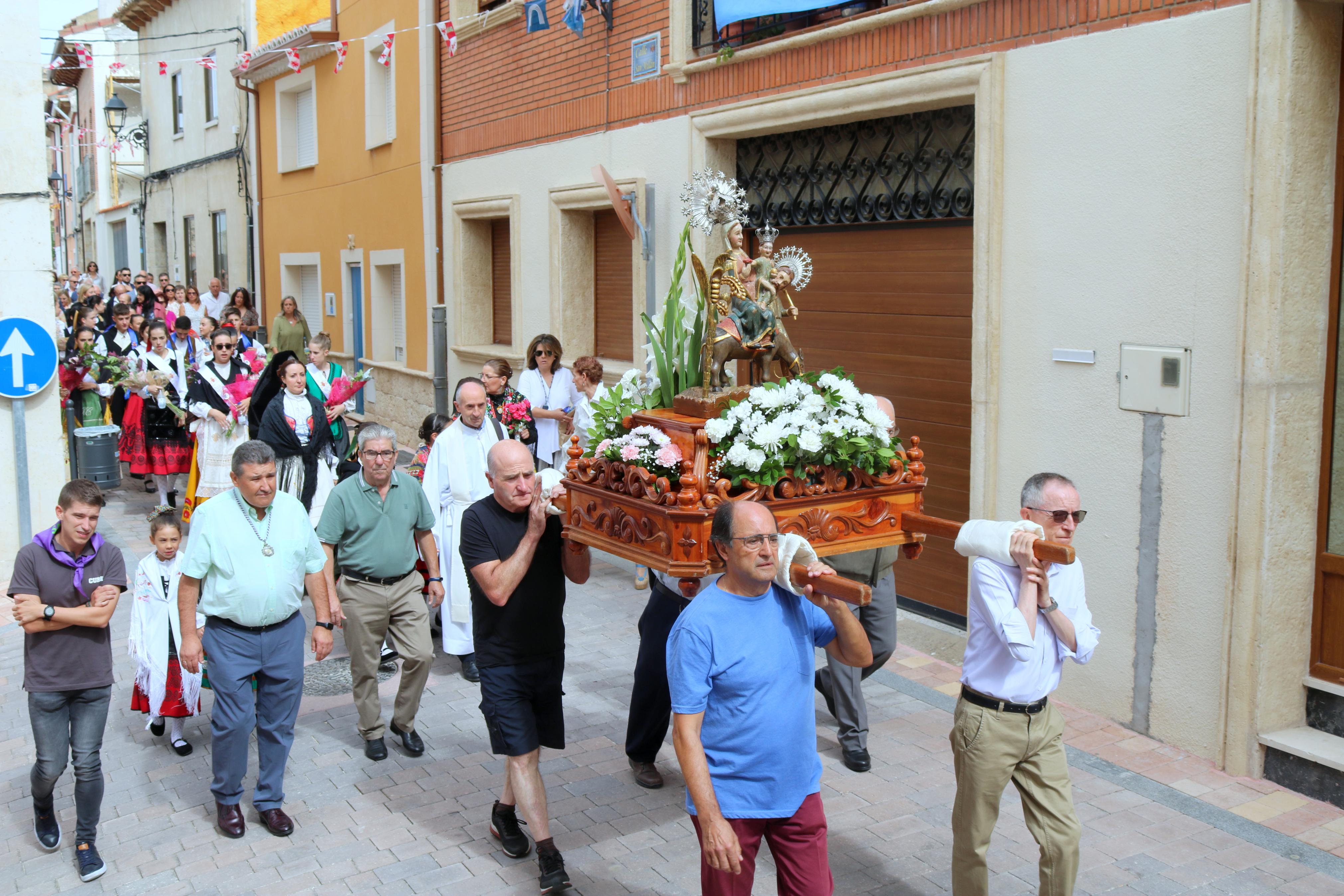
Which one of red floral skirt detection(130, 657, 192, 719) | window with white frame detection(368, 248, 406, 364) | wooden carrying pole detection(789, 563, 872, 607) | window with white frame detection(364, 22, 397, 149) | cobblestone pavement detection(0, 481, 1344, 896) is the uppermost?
window with white frame detection(364, 22, 397, 149)

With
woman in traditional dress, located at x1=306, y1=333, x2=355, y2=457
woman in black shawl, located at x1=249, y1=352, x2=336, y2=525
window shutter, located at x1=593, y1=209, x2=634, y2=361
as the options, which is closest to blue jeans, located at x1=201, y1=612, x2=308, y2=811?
woman in black shawl, located at x1=249, y1=352, x2=336, y2=525

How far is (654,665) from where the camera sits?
5969 millimetres

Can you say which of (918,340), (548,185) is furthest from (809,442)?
(548,185)

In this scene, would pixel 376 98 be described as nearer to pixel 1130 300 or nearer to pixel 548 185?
pixel 548 185

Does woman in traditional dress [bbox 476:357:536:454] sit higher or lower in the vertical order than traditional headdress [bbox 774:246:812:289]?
lower

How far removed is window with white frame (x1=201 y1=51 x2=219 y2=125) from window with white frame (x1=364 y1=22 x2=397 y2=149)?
8.83 m

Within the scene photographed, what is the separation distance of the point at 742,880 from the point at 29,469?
8.58m

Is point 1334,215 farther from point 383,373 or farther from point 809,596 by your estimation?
point 383,373

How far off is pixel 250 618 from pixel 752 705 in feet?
9.01

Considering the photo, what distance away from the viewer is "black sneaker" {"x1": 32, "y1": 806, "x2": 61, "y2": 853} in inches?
217

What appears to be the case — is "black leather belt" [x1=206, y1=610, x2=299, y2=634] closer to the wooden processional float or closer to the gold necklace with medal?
the gold necklace with medal

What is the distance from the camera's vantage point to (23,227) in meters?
10.1

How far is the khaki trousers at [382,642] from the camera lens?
21.1 ft

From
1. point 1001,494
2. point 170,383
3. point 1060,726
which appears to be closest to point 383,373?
point 170,383
